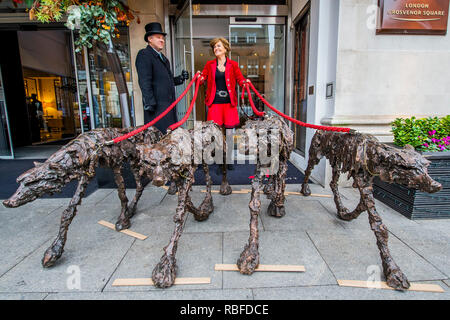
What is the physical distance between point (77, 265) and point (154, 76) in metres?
3.10

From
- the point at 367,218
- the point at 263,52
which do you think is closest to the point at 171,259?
the point at 367,218

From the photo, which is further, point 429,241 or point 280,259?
point 429,241

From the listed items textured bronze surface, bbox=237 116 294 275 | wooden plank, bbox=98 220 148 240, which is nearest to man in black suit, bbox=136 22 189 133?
wooden plank, bbox=98 220 148 240

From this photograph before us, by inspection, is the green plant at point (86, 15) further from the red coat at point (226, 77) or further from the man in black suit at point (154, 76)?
the red coat at point (226, 77)

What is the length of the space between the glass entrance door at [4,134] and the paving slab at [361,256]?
9512 mm

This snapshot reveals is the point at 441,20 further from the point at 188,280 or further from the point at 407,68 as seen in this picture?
the point at 188,280

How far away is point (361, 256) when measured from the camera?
2520 millimetres

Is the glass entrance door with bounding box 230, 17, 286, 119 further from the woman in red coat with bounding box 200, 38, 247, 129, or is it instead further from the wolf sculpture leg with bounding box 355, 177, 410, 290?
the wolf sculpture leg with bounding box 355, 177, 410, 290

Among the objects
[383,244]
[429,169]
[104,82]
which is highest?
[104,82]

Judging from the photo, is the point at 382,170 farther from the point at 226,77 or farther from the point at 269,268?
the point at 226,77

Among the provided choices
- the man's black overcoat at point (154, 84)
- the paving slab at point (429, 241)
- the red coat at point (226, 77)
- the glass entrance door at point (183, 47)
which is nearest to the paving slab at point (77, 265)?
the man's black overcoat at point (154, 84)

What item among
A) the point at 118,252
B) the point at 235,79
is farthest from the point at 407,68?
the point at 118,252

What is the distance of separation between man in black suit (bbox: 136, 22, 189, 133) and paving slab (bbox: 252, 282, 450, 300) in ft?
10.8

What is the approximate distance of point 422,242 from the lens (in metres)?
2.80
